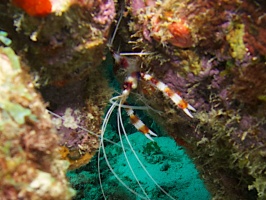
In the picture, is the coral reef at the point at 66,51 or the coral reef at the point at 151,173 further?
the coral reef at the point at 151,173

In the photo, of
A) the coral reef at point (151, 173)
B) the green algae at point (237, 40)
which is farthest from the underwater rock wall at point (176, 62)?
the coral reef at point (151, 173)

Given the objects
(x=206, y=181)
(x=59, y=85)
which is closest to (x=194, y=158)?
(x=206, y=181)

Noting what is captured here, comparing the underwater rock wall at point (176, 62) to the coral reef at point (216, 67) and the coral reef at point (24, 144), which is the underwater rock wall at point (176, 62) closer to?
the coral reef at point (216, 67)

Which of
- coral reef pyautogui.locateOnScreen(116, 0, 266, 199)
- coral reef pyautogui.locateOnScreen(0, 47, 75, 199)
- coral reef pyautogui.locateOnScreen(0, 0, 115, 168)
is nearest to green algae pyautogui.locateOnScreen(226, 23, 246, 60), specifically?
coral reef pyautogui.locateOnScreen(116, 0, 266, 199)

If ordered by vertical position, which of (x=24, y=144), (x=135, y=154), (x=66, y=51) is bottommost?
(x=135, y=154)

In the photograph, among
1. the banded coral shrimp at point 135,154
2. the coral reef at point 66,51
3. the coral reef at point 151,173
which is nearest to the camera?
the coral reef at point 66,51

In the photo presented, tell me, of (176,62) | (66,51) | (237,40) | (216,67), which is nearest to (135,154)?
(176,62)

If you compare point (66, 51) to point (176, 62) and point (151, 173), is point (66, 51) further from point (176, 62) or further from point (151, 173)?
point (151, 173)

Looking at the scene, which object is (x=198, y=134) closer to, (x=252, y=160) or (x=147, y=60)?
(x=252, y=160)
